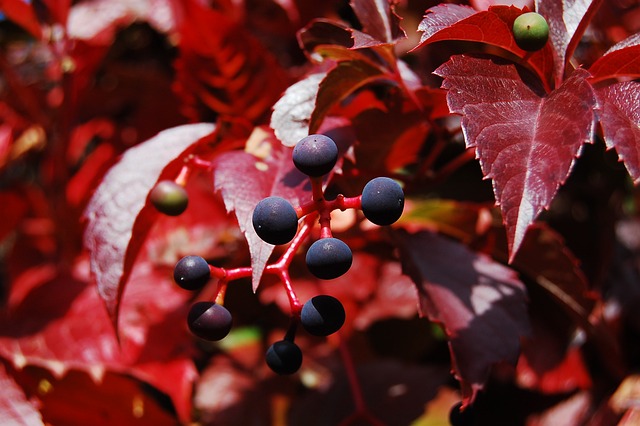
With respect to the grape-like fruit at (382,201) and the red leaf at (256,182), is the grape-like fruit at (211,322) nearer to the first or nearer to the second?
the red leaf at (256,182)

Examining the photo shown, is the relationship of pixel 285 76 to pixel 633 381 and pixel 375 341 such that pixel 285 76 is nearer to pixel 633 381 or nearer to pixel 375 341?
pixel 375 341

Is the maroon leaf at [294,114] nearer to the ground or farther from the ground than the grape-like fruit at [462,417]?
farther from the ground

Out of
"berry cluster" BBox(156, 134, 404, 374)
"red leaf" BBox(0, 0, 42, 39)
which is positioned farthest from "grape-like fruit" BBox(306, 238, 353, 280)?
"red leaf" BBox(0, 0, 42, 39)

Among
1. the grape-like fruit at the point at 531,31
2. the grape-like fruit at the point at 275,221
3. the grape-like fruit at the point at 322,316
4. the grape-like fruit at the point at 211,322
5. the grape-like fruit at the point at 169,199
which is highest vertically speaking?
the grape-like fruit at the point at 531,31

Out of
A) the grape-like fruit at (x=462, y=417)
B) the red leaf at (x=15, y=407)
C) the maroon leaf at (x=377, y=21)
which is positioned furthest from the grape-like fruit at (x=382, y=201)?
the red leaf at (x=15, y=407)

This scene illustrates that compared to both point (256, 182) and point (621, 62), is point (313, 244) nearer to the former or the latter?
point (256, 182)

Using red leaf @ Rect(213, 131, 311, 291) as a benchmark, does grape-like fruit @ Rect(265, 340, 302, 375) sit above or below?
below

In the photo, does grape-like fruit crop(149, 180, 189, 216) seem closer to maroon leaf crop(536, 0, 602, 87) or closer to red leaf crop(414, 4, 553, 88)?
red leaf crop(414, 4, 553, 88)
